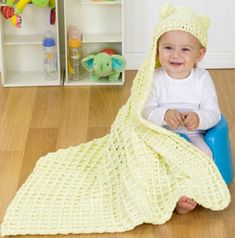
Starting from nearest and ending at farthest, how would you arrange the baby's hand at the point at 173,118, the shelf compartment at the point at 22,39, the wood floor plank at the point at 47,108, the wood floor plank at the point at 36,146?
the baby's hand at the point at 173,118, the wood floor plank at the point at 36,146, the wood floor plank at the point at 47,108, the shelf compartment at the point at 22,39

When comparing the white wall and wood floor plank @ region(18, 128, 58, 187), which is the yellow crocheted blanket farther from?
the white wall

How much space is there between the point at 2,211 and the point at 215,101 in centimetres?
75

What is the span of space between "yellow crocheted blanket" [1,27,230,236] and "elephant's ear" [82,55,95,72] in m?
0.74

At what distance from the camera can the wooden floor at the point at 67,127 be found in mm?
2158

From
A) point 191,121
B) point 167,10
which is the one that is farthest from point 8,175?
point 167,10

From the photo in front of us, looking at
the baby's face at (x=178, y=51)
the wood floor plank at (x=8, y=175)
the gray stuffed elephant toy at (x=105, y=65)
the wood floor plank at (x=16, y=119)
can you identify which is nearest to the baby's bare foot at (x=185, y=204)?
the baby's face at (x=178, y=51)

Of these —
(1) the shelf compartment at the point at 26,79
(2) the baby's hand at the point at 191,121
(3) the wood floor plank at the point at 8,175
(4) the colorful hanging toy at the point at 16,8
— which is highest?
(4) the colorful hanging toy at the point at 16,8

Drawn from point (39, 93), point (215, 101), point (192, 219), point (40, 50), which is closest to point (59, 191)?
point (192, 219)

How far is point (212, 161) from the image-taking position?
7.14 feet

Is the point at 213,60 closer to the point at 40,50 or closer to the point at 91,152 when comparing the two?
the point at 40,50

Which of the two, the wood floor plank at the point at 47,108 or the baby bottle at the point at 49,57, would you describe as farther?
the baby bottle at the point at 49,57

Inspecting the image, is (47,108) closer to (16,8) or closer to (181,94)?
(16,8)

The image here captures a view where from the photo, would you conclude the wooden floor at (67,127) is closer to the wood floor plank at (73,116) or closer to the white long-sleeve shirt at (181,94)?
the wood floor plank at (73,116)

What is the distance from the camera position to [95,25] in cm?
319
